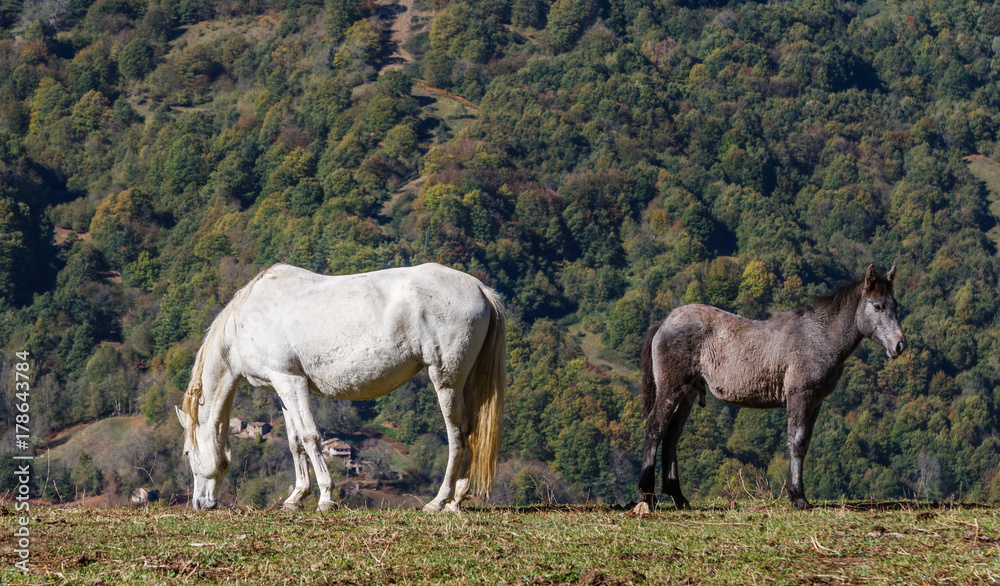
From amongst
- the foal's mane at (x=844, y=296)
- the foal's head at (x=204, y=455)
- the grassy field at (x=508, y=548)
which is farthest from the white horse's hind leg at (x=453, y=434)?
the foal's mane at (x=844, y=296)

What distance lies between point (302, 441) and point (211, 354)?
1606mm

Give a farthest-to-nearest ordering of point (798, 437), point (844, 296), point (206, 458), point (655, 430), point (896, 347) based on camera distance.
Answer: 1. point (206, 458)
2. point (655, 430)
3. point (844, 296)
4. point (798, 437)
5. point (896, 347)

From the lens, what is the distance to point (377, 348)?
1035cm

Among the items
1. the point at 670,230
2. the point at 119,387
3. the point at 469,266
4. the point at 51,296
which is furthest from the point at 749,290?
the point at 51,296

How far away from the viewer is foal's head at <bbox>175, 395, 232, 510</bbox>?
11227mm

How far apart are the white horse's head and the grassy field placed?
1.66m

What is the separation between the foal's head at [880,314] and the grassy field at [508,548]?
170 cm

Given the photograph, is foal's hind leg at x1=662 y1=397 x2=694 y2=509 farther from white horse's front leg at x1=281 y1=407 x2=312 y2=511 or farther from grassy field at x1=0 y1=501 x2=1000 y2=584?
white horse's front leg at x1=281 y1=407 x2=312 y2=511

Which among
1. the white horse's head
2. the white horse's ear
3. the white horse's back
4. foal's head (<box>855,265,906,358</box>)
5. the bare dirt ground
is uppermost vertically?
the white horse's ear

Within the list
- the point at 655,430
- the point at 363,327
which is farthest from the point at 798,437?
the point at 363,327

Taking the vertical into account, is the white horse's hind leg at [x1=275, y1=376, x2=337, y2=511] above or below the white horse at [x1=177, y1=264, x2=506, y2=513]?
below

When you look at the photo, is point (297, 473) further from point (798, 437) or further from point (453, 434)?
point (798, 437)

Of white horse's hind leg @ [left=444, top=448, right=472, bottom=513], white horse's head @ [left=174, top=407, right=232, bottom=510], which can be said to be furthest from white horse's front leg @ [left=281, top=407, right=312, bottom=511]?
white horse's hind leg @ [left=444, top=448, right=472, bottom=513]

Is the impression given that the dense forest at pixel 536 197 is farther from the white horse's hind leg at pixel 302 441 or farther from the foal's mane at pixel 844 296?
the foal's mane at pixel 844 296
